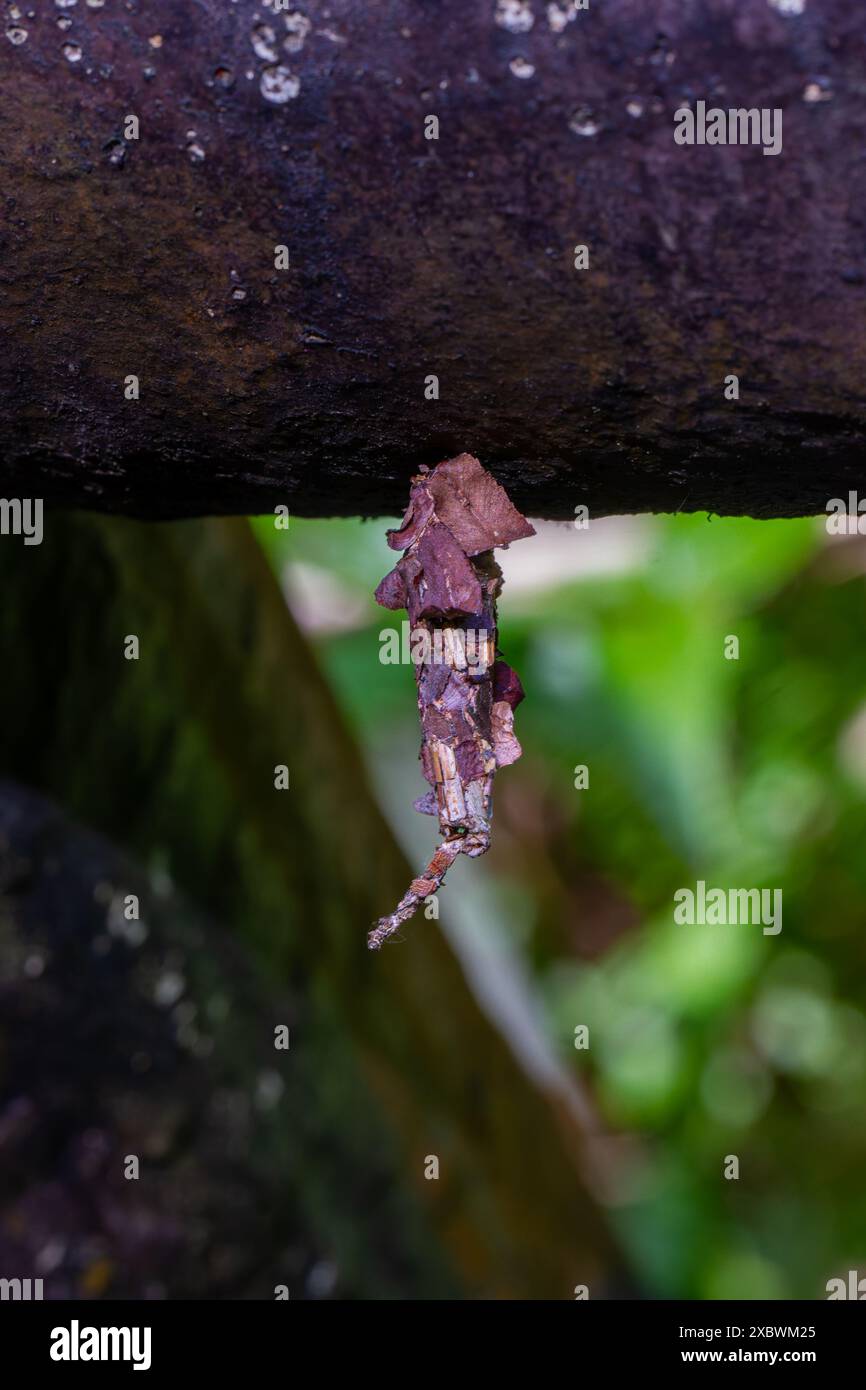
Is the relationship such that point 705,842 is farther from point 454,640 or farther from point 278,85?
point 278,85

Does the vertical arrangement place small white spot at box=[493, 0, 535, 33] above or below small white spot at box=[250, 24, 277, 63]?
below

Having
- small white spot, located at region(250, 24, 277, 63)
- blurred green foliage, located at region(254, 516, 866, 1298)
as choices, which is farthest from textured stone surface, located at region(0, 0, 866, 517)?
blurred green foliage, located at region(254, 516, 866, 1298)

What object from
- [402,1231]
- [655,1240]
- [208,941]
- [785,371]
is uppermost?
[785,371]

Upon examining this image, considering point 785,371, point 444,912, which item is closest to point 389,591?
point 785,371

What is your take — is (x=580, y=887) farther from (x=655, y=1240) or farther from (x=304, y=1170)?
(x=304, y=1170)

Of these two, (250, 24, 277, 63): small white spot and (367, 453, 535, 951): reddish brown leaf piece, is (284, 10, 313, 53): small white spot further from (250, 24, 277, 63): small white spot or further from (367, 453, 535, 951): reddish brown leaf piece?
(367, 453, 535, 951): reddish brown leaf piece

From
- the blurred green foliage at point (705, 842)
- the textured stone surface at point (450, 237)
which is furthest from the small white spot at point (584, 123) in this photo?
the blurred green foliage at point (705, 842)

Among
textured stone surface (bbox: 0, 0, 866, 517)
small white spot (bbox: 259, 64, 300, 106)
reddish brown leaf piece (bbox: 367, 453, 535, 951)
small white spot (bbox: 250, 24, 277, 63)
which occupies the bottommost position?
reddish brown leaf piece (bbox: 367, 453, 535, 951)

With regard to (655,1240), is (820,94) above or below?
above
